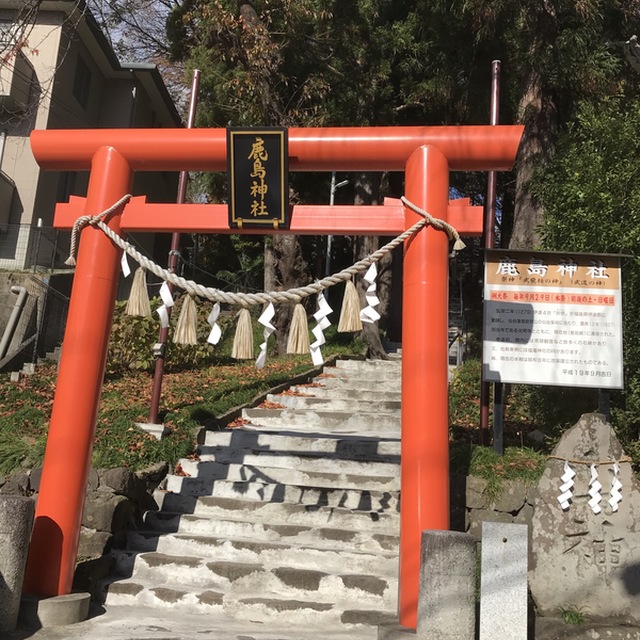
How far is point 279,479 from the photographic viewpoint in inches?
269

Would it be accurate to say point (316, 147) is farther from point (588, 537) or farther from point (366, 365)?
point (366, 365)

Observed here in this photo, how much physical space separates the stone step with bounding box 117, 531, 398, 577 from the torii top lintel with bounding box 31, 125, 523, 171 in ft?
11.3

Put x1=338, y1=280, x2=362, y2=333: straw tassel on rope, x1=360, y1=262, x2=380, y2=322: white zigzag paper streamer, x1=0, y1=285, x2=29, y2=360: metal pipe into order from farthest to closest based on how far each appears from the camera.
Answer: x1=0, y1=285, x2=29, y2=360: metal pipe, x1=338, y1=280, x2=362, y2=333: straw tassel on rope, x1=360, y1=262, x2=380, y2=322: white zigzag paper streamer

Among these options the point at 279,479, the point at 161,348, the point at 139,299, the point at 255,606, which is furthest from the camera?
the point at 161,348

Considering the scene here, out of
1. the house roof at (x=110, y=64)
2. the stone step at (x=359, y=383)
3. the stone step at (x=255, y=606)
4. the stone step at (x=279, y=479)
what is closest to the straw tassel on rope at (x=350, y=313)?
the stone step at (x=279, y=479)

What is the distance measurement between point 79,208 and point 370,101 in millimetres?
9943

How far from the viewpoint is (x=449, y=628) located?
154 inches

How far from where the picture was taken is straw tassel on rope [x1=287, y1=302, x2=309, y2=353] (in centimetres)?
543

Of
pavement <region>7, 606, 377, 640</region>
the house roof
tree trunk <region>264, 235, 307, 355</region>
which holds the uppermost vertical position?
the house roof

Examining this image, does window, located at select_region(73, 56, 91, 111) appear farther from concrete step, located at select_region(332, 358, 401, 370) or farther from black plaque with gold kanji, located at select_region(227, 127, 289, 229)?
black plaque with gold kanji, located at select_region(227, 127, 289, 229)

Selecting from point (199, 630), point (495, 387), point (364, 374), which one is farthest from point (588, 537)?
point (364, 374)

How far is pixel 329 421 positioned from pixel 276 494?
1.97 metres

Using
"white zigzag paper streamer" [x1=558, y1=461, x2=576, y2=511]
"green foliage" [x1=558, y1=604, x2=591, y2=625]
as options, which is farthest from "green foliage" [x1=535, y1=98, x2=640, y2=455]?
"green foliage" [x1=558, y1=604, x2=591, y2=625]

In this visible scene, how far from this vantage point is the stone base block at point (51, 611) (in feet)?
15.0
